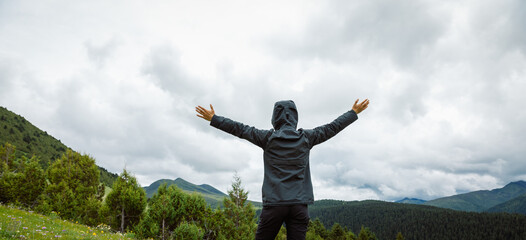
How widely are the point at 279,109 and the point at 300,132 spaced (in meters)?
0.52

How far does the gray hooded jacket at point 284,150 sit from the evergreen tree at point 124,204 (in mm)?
23177

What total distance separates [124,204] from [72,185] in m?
11.7

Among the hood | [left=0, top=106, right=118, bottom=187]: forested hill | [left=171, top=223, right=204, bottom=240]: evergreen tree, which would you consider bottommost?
[left=171, top=223, right=204, bottom=240]: evergreen tree

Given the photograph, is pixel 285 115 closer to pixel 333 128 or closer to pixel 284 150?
pixel 284 150

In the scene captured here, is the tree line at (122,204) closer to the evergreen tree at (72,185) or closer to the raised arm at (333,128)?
the evergreen tree at (72,185)

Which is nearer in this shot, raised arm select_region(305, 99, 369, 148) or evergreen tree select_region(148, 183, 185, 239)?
raised arm select_region(305, 99, 369, 148)

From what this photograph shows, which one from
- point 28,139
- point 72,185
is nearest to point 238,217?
point 72,185

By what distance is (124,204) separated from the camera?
2459cm

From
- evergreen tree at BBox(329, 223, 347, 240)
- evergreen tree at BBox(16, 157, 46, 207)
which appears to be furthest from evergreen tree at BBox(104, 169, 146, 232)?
evergreen tree at BBox(329, 223, 347, 240)

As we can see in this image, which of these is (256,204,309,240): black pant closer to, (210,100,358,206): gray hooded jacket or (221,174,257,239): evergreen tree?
(210,100,358,206): gray hooded jacket

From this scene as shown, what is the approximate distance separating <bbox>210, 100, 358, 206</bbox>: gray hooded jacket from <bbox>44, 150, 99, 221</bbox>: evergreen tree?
30961mm

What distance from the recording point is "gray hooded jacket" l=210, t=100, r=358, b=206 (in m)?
4.23

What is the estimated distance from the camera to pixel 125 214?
2511 cm

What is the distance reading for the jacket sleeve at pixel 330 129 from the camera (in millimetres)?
4730
